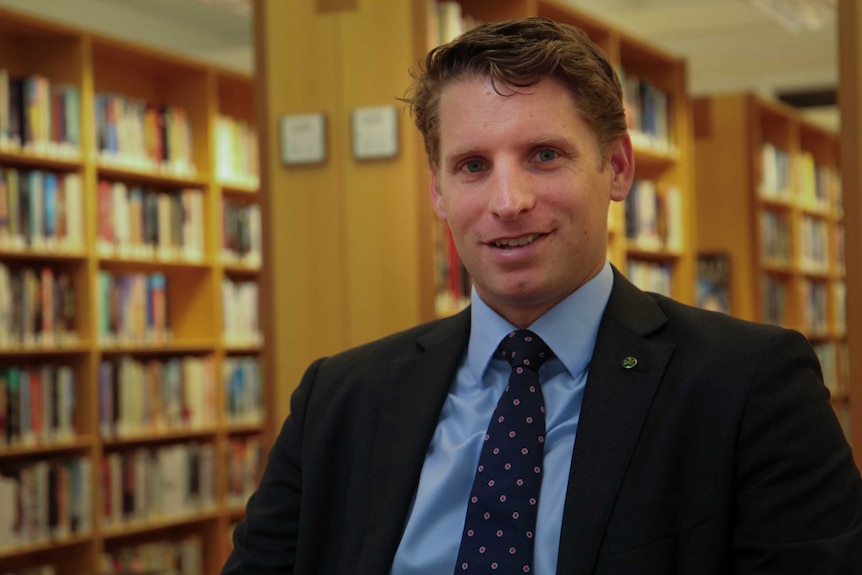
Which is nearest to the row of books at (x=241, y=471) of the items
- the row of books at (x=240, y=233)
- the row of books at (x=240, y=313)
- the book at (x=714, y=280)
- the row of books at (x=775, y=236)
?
the row of books at (x=240, y=313)

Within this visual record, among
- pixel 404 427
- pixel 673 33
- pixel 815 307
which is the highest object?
pixel 673 33

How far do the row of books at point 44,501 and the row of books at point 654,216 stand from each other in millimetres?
2745

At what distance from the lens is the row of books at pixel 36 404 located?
4.88 metres

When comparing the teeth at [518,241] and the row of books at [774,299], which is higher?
the teeth at [518,241]

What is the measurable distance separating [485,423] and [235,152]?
4.90 metres

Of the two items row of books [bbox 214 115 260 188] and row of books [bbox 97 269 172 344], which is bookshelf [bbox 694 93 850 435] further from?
row of books [bbox 97 269 172 344]

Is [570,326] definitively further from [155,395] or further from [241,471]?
[241,471]

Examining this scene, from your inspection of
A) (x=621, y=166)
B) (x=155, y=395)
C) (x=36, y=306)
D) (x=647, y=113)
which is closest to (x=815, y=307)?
(x=647, y=113)

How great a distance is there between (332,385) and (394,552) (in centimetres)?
29

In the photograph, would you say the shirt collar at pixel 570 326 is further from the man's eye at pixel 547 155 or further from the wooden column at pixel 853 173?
the wooden column at pixel 853 173

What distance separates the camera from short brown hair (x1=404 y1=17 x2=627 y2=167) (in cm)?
150

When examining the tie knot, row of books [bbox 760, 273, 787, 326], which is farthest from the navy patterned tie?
row of books [bbox 760, 273, 787, 326]

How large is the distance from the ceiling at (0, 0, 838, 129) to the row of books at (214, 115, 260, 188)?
96 centimetres

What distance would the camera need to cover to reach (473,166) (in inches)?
61.3
